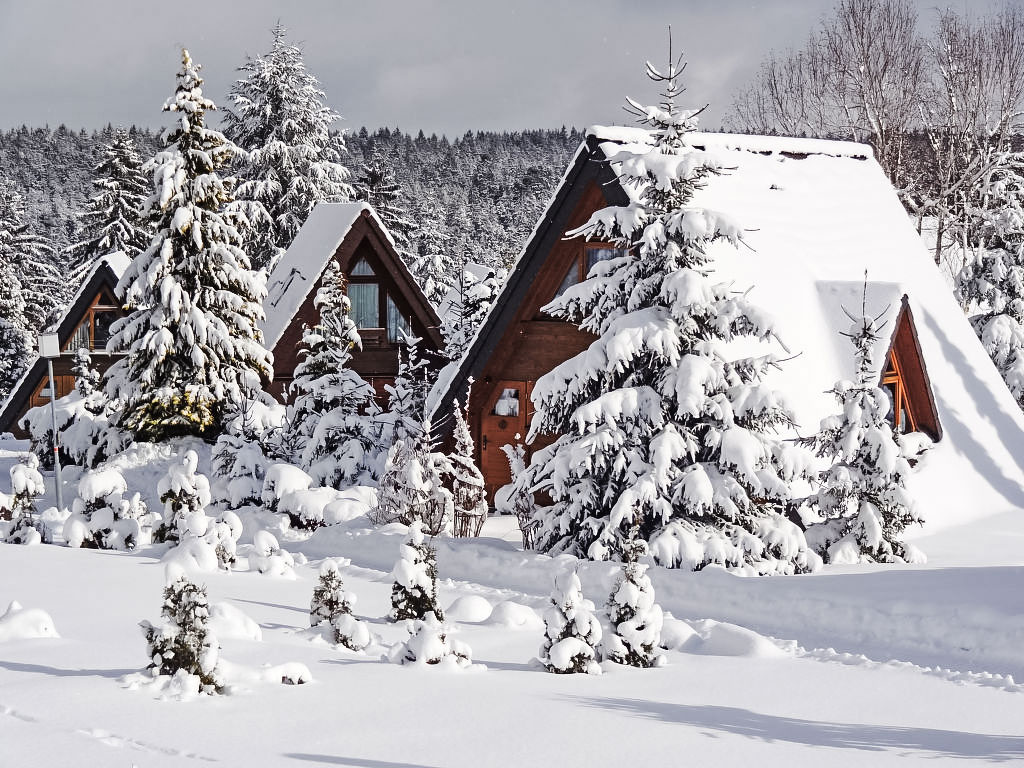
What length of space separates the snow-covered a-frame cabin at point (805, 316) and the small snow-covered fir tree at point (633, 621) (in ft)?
25.9

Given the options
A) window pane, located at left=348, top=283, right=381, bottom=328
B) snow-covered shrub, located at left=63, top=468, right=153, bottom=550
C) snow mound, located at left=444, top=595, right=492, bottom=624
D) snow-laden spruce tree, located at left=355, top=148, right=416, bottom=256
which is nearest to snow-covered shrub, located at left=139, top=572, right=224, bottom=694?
snow mound, located at left=444, top=595, right=492, bottom=624

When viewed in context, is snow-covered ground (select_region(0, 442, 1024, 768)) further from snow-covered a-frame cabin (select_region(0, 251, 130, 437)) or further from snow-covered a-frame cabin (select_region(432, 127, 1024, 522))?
snow-covered a-frame cabin (select_region(0, 251, 130, 437))

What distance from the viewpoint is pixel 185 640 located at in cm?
718

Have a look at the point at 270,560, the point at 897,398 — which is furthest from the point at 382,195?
the point at 270,560

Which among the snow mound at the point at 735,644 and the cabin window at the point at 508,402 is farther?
the cabin window at the point at 508,402

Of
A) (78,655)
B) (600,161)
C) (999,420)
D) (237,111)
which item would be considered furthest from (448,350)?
(237,111)

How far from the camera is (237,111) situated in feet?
145

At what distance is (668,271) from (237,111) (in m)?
35.2

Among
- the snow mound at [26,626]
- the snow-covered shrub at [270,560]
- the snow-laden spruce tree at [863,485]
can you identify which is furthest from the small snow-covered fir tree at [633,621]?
the snow-covered shrub at [270,560]

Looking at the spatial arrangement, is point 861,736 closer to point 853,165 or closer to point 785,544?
point 785,544

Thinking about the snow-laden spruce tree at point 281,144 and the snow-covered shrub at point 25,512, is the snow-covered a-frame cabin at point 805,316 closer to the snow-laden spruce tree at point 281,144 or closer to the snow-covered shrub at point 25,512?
the snow-covered shrub at point 25,512

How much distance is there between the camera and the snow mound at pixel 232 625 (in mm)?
9109

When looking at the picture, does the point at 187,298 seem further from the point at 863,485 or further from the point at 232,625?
the point at 863,485

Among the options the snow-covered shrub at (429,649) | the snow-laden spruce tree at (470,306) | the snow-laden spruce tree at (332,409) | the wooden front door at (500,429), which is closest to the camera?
the snow-covered shrub at (429,649)
